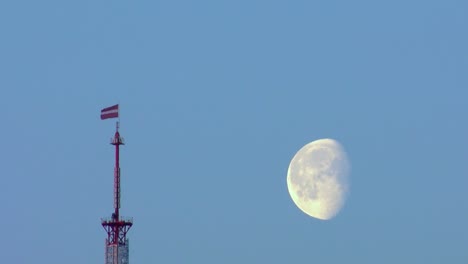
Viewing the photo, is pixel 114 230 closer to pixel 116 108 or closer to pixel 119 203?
pixel 119 203

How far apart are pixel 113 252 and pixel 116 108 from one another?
21238 millimetres

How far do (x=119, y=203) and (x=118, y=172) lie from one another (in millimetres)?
4601

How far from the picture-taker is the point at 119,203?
186875mm

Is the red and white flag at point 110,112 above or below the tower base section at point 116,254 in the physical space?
above

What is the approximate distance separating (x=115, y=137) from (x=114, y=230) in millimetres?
13900

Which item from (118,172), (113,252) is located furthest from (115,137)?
(113,252)

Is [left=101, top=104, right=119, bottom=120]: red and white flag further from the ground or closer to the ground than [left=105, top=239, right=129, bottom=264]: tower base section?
further from the ground

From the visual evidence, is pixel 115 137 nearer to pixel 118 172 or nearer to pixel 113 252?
pixel 118 172

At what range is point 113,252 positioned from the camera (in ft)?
607

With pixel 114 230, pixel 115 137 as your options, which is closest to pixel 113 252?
pixel 114 230

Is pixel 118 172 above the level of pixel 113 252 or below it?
above

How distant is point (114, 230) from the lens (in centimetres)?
18612

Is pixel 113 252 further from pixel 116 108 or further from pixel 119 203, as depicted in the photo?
pixel 116 108

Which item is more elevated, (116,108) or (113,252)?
(116,108)
